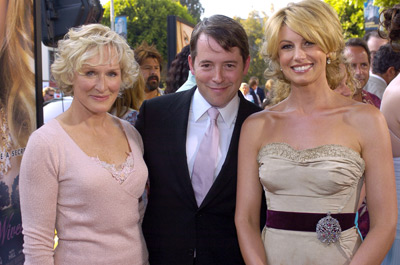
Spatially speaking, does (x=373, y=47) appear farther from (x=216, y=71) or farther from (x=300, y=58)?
(x=300, y=58)

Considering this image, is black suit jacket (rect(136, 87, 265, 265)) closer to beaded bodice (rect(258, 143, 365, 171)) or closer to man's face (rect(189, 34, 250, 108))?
man's face (rect(189, 34, 250, 108))

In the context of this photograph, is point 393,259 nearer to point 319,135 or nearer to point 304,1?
point 319,135

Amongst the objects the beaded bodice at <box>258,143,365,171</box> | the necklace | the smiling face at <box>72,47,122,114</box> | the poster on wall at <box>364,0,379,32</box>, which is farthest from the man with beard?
the poster on wall at <box>364,0,379,32</box>

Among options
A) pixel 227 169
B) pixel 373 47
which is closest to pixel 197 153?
pixel 227 169

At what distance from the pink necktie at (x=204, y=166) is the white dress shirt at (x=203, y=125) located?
5 cm

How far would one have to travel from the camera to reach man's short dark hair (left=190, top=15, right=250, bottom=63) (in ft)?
8.71

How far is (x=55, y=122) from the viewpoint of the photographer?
228cm

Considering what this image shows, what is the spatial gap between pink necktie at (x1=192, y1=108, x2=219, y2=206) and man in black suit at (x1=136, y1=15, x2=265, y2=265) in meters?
0.02

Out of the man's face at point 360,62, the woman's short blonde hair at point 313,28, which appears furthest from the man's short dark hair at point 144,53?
the woman's short blonde hair at point 313,28

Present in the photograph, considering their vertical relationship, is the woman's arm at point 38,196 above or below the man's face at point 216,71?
below

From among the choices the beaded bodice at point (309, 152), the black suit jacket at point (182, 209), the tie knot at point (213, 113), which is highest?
the tie knot at point (213, 113)

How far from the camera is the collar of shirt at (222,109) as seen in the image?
273cm

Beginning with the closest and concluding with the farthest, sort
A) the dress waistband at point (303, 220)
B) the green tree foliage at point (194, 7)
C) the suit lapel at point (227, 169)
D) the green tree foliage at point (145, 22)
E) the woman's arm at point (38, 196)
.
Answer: the woman's arm at point (38, 196) → the dress waistband at point (303, 220) → the suit lapel at point (227, 169) → the green tree foliage at point (145, 22) → the green tree foliage at point (194, 7)

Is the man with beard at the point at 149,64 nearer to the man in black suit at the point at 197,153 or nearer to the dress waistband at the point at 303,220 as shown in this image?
the man in black suit at the point at 197,153
